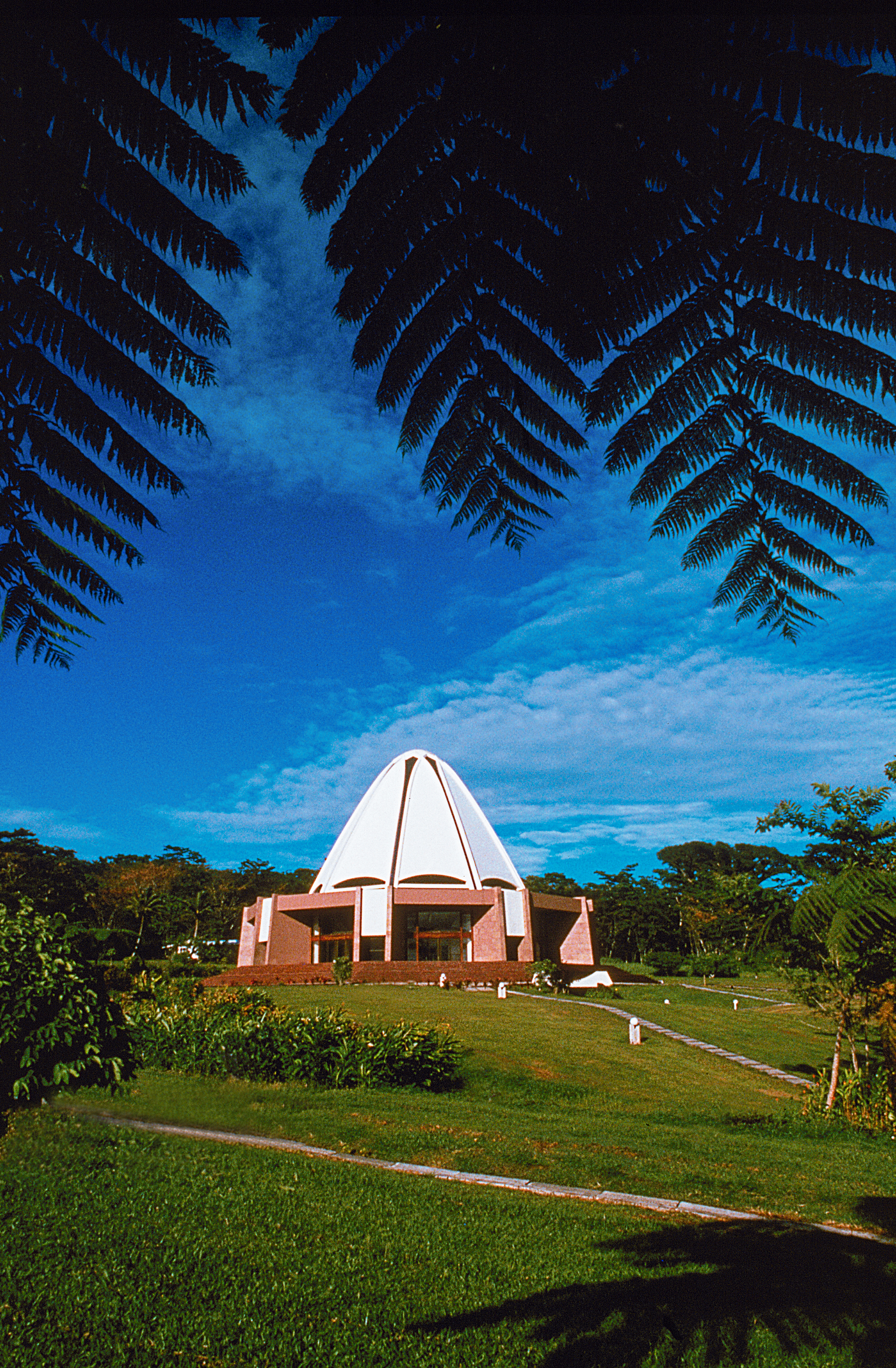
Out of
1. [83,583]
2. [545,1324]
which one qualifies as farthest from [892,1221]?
[83,583]

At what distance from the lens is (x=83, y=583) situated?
292 cm

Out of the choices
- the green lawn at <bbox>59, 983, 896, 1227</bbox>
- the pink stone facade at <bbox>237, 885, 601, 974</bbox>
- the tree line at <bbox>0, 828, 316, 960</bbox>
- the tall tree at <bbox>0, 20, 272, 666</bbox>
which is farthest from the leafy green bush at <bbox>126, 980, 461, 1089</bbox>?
the pink stone facade at <bbox>237, 885, 601, 974</bbox>

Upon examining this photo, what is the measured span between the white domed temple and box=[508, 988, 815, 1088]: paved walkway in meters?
8.32

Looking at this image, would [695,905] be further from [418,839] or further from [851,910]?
[851,910]

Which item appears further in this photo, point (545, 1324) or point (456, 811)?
point (456, 811)

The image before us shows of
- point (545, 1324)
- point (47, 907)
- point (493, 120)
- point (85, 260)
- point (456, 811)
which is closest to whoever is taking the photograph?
point (493, 120)

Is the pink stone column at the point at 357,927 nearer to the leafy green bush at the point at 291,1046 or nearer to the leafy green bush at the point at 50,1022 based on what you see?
the leafy green bush at the point at 291,1046

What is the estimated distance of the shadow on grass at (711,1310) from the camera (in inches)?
170

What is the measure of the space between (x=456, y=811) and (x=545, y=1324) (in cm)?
5130

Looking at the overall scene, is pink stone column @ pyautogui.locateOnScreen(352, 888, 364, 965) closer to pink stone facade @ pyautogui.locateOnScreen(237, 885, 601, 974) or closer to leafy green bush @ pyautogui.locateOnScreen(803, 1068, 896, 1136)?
pink stone facade @ pyautogui.locateOnScreen(237, 885, 601, 974)

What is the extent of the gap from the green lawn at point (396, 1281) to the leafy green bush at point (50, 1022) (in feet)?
3.48

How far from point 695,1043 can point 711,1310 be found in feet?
65.1

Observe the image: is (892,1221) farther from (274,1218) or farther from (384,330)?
(384,330)

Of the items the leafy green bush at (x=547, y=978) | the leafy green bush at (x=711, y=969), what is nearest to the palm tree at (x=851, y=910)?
the leafy green bush at (x=547, y=978)
